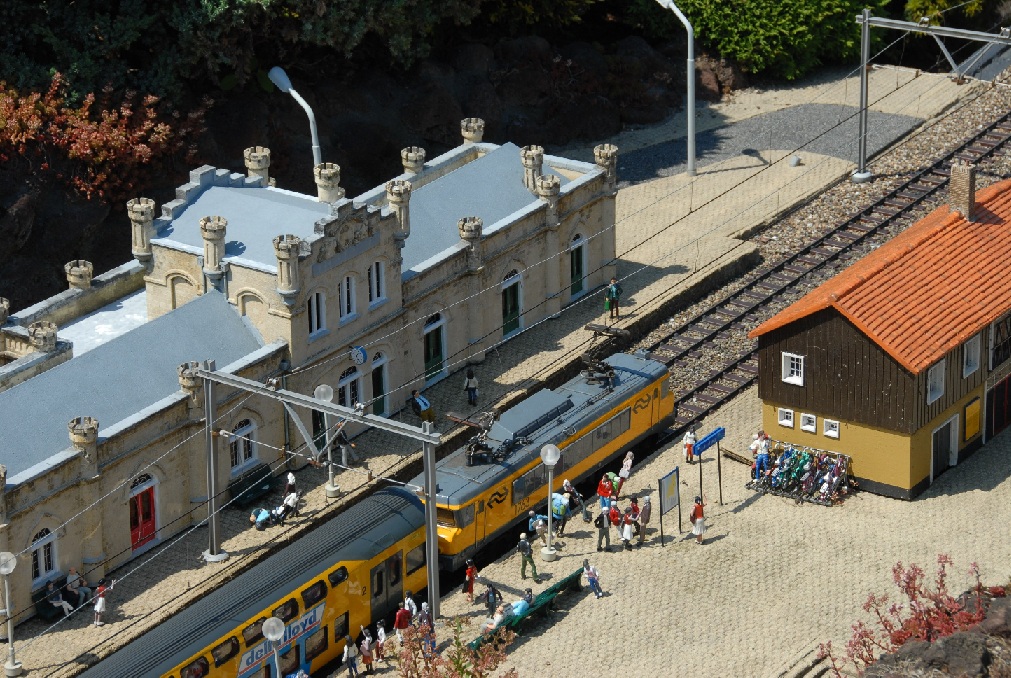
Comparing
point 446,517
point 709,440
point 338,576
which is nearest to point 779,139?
point 709,440

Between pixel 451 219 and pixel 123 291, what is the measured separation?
1230 cm

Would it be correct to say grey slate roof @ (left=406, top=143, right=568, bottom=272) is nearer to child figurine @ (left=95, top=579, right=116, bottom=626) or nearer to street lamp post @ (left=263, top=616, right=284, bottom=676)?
child figurine @ (left=95, top=579, right=116, bottom=626)

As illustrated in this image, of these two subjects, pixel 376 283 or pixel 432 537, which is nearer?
pixel 432 537

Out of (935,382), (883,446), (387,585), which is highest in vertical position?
(935,382)

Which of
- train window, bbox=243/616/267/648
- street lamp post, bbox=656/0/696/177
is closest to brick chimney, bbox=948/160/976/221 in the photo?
street lamp post, bbox=656/0/696/177

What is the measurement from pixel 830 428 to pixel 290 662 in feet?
65.8

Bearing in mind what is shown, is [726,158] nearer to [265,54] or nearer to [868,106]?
[868,106]

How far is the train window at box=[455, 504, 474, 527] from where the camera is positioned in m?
67.6

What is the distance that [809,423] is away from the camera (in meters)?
72.4

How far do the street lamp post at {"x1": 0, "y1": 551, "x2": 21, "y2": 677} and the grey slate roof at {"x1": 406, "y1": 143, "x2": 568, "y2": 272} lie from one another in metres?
20.3

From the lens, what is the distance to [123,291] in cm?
7625

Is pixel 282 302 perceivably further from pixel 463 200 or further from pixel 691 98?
pixel 691 98

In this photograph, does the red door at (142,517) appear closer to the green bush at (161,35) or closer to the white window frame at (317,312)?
the white window frame at (317,312)

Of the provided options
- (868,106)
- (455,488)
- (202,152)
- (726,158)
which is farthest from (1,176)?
(868,106)
